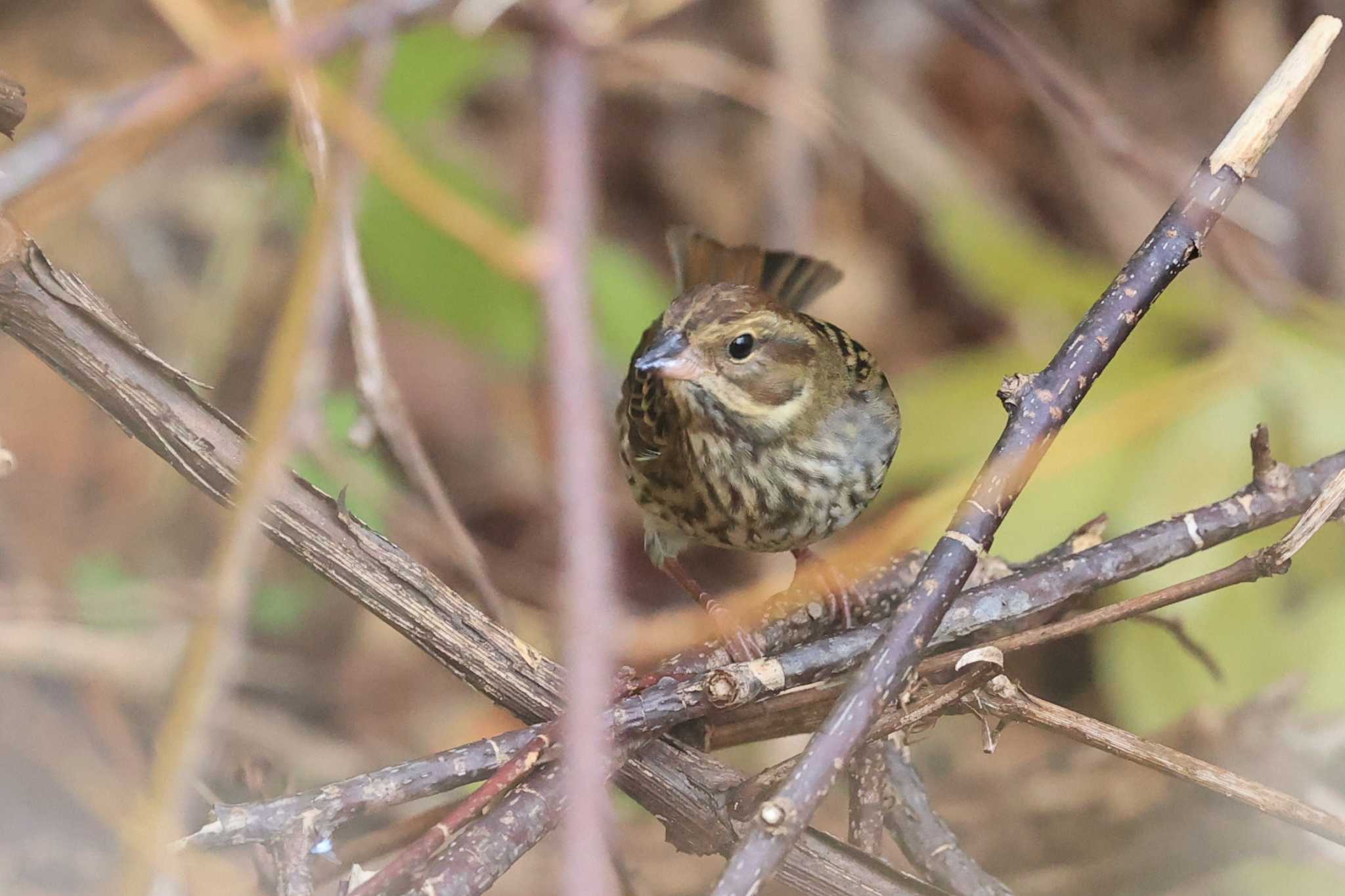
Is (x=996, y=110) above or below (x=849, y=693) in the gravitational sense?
above

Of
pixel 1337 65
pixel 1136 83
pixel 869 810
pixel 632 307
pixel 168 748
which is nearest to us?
pixel 168 748

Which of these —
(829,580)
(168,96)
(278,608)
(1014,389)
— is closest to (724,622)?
(829,580)

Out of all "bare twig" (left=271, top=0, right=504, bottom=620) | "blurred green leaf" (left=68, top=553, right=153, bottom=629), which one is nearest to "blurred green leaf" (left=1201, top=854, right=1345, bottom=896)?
"bare twig" (left=271, top=0, right=504, bottom=620)

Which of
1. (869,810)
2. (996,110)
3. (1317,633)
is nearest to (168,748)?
(869,810)

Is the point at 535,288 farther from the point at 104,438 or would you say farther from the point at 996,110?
the point at 996,110

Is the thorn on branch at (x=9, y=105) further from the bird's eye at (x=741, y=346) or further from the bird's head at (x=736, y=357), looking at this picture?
the bird's eye at (x=741, y=346)

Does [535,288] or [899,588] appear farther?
[899,588]
